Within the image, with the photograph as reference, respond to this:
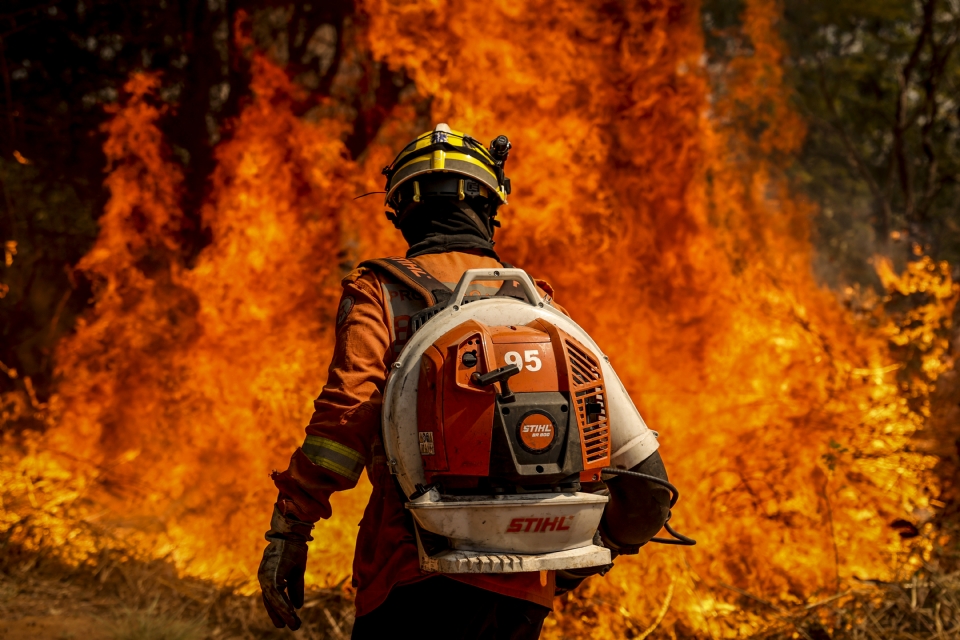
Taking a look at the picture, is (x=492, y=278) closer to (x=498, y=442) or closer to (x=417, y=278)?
(x=417, y=278)

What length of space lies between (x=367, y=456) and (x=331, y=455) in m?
0.17

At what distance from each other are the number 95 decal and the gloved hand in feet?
2.78

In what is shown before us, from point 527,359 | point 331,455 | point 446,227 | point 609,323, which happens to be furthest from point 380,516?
point 609,323

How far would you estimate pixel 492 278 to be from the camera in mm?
2459

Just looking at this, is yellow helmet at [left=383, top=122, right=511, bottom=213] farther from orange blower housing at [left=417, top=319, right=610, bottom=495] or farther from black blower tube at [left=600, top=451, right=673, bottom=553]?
black blower tube at [left=600, top=451, right=673, bottom=553]

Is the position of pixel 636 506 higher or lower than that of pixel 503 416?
lower

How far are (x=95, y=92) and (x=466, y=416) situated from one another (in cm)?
768

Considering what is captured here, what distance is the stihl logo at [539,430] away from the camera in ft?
7.07

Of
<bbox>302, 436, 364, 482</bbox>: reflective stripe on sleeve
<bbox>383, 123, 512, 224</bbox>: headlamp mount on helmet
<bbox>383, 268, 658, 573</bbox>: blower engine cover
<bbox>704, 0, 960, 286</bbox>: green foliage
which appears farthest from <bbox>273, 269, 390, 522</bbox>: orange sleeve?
<bbox>704, 0, 960, 286</bbox>: green foliage

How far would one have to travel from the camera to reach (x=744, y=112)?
6965 mm

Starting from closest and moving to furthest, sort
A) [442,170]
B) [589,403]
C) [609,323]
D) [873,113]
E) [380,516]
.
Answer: [589,403] → [380,516] → [442,170] → [609,323] → [873,113]

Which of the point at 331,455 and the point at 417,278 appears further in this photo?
the point at 417,278

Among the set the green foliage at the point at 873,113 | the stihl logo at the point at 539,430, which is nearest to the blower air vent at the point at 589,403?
the stihl logo at the point at 539,430

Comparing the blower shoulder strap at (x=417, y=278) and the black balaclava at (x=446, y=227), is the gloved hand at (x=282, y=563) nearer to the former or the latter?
the blower shoulder strap at (x=417, y=278)
